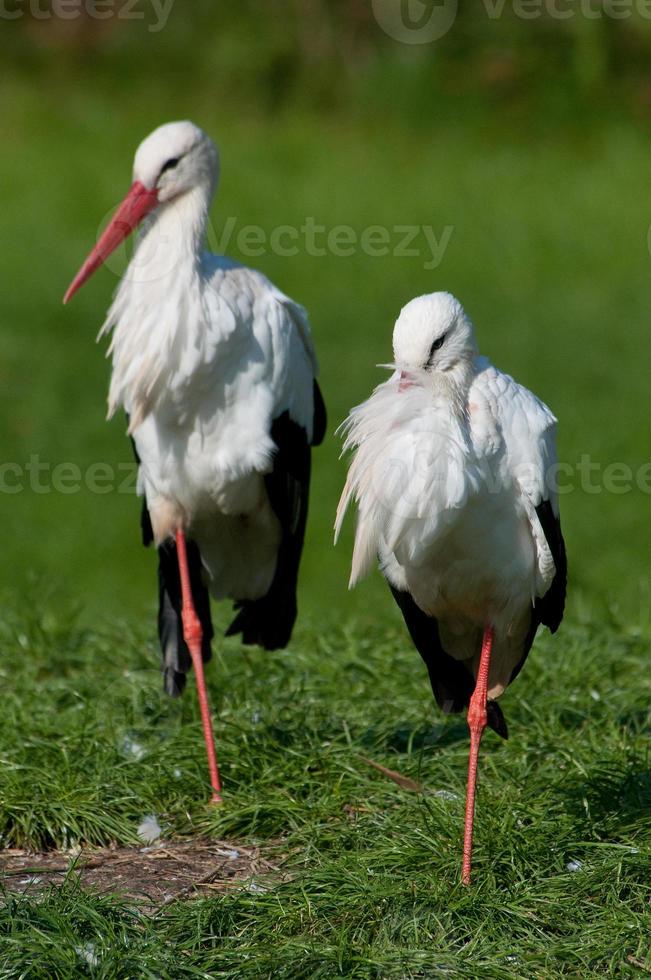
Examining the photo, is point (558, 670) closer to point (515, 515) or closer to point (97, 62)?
point (515, 515)

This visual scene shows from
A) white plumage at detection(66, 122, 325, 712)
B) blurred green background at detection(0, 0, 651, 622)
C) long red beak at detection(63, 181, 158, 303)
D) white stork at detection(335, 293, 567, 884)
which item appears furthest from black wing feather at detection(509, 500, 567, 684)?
blurred green background at detection(0, 0, 651, 622)

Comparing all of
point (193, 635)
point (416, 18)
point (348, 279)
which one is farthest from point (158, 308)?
point (416, 18)

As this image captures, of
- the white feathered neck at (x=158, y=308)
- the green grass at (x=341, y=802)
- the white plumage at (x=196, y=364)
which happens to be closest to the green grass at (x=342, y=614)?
the green grass at (x=341, y=802)

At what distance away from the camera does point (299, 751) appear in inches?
155

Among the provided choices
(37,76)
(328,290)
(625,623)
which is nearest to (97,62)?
(37,76)

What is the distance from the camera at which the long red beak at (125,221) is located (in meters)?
3.88

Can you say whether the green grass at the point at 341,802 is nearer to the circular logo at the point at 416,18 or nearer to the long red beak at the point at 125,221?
the long red beak at the point at 125,221

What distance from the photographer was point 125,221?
3.92 metres

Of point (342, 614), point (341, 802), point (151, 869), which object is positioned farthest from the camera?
point (342, 614)

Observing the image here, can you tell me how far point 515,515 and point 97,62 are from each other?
10.3 meters

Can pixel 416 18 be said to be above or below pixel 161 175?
above

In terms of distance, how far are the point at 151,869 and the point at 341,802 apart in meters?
0.51

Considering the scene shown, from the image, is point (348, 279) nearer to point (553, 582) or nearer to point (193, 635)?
point (193, 635)

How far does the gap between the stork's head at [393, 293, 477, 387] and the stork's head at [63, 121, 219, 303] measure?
110 cm
